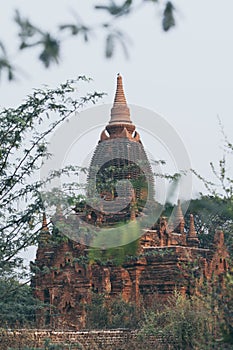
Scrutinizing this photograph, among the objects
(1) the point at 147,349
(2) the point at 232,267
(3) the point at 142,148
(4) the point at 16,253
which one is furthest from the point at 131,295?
(2) the point at 232,267

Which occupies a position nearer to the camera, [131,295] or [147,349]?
[147,349]

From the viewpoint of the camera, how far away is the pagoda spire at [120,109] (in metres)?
24.3

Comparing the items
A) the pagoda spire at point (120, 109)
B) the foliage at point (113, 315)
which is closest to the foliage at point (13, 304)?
the foliage at point (113, 315)

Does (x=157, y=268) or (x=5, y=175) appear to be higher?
(x=157, y=268)

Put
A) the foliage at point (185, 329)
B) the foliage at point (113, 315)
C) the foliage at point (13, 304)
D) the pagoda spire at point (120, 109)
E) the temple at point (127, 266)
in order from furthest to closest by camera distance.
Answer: the pagoda spire at point (120, 109), the temple at point (127, 266), the foliage at point (113, 315), the foliage at point (185, 329), the foliage at point (13, 304)

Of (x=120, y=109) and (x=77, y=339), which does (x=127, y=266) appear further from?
(x=77, y=339)

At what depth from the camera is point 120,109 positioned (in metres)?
24.5

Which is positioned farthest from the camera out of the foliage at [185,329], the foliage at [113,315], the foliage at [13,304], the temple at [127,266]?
the temple at [127,266]

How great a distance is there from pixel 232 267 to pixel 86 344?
3.70 meters

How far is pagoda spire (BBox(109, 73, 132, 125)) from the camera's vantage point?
24.3m

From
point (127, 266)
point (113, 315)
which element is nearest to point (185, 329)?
point (113, 315)

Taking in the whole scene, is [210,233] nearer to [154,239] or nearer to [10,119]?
[154,239]

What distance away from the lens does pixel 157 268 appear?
2020cm

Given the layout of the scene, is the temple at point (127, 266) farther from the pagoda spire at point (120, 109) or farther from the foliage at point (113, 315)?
the pagoda spire at point (120, 109)
